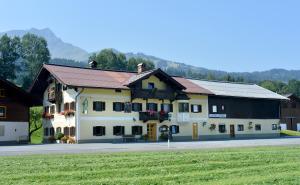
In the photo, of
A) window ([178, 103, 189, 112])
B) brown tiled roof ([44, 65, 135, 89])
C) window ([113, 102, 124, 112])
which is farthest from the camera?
window ([178, 103, 189, 112])

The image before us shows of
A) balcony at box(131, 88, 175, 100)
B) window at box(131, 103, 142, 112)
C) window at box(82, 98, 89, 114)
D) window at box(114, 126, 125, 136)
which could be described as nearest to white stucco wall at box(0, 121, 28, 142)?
window at box(82, 98, 89, 114)

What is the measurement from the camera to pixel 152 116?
162 ft

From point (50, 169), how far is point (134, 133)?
3403 cm

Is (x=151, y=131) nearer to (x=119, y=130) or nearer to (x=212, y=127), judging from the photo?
(x=119, y=130)

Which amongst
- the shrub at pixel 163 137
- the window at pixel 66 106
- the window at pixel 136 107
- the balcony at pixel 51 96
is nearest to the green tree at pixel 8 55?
the balcony at pixel 51 96

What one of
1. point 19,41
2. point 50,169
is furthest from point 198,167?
point 19,41

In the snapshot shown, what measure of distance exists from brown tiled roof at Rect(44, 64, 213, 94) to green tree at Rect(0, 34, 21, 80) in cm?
4735

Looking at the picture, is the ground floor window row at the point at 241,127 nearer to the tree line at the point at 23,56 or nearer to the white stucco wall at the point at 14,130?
the white stucco wall at the point at 14,130

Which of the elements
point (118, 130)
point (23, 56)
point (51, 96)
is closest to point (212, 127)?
point (118, 130)

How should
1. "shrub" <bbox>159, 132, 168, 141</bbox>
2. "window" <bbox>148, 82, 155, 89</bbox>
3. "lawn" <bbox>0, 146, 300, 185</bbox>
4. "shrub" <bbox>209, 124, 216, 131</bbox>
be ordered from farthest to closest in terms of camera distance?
"shrub" <bbox>209, 124, 216, 131</bbox> → "window" <bbox>148, 82, 155, 89</bbox> → "shrub" <bbox>159, 132, 168, 141</bbox> → "lawn" <bbox>0, 146, 300, 185</bbox>

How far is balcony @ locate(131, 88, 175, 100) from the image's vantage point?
48.6m

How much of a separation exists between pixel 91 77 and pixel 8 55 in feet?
194

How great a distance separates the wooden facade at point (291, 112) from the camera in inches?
3044

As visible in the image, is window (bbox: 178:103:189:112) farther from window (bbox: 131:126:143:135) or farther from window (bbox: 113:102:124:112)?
window (bbox: 113:102:124:112)
